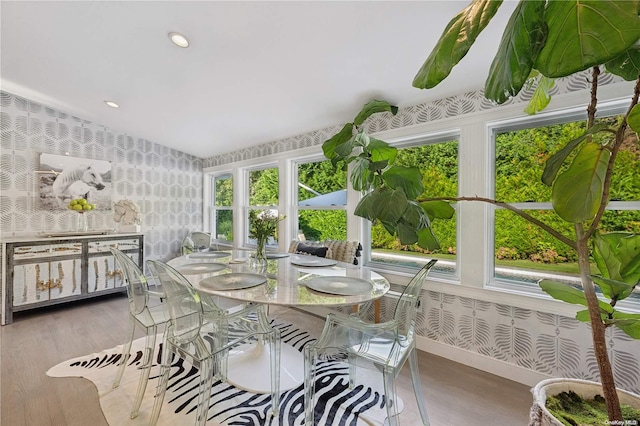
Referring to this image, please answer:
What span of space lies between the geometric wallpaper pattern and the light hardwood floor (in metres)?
0.28

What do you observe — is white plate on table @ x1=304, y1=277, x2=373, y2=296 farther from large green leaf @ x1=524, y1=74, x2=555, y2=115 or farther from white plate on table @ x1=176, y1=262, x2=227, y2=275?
large green leaf @ x1=524, y1=74, x2=555, y2=115

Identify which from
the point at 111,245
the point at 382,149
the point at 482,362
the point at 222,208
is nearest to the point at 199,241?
the point at 111,245

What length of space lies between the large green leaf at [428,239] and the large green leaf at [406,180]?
0.16 meters

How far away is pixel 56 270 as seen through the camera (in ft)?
10.7

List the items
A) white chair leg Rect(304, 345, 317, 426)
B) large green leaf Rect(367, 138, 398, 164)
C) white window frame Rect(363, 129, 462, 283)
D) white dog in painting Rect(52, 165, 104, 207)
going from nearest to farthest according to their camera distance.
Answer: white chair leg Rect(304, 345, 317, 426), large green leaf Rect(367, 138, 398, 164), white window frame Rect(363, 129, 462, 283), white dog in painting Rect(52, 165, 104, 207)

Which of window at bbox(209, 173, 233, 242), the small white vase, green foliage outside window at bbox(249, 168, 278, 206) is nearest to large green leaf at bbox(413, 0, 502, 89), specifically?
green foliage outside window at bbox(249, 168, 278, 206)

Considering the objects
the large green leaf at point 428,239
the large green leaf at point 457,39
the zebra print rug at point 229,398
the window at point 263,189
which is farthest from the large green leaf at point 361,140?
the window at point 263,189

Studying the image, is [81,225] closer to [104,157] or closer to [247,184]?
[104,157]

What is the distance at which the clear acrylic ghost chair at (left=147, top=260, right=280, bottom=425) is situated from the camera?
1426mm

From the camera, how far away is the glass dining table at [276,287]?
143 centimetres

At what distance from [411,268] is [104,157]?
4594mm

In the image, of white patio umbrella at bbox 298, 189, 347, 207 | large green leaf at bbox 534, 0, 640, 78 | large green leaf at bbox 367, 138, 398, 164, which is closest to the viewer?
large green leaf at bbox 534, 0, 640, 78

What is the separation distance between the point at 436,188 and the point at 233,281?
2029 mm

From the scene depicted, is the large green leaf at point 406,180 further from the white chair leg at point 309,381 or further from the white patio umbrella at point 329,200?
the white patio umbrella at point 329,200
